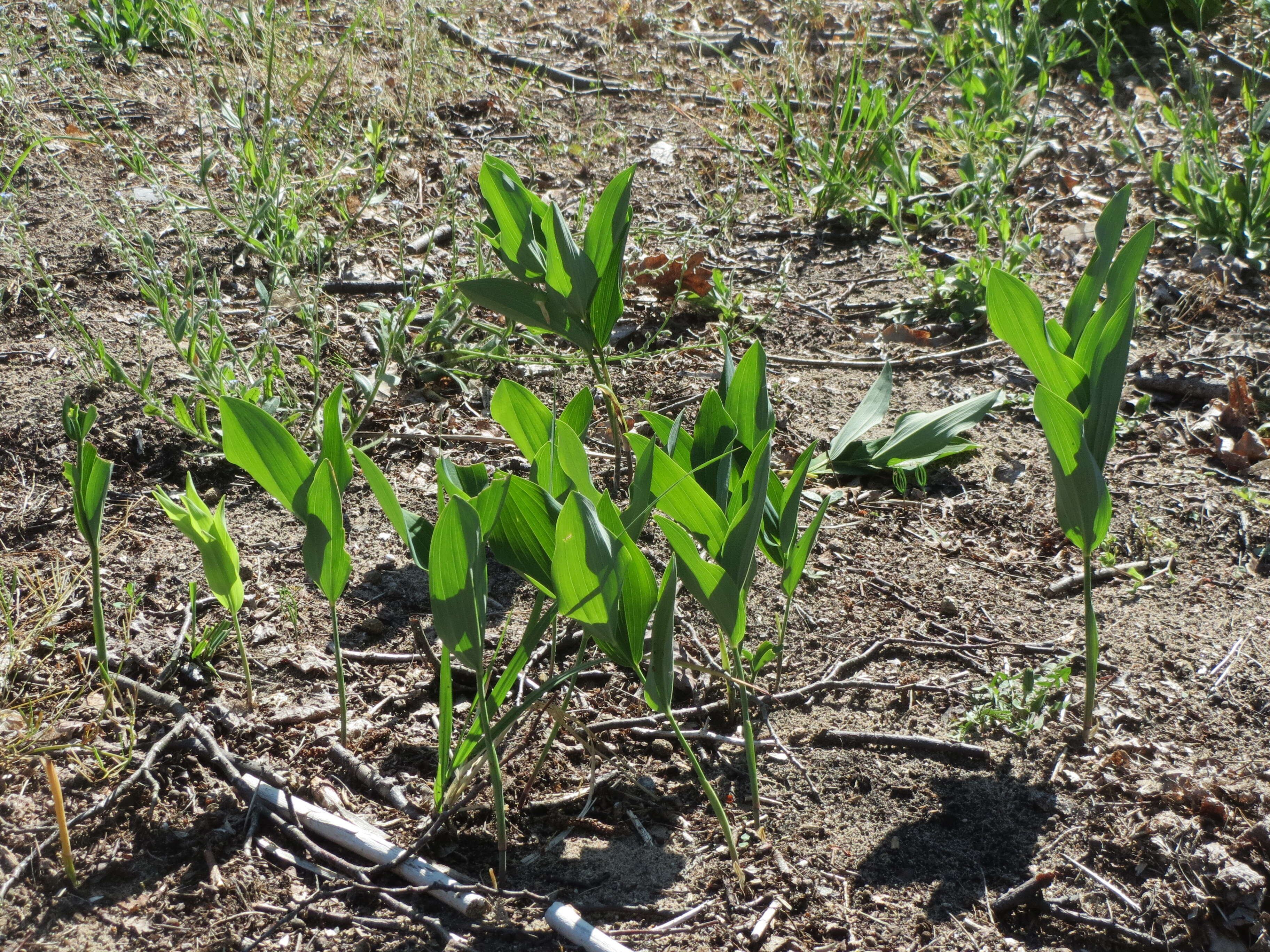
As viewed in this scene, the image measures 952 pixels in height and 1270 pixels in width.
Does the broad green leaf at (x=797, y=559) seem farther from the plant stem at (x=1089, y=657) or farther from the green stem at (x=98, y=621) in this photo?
the green stem at (x=98, y=621)

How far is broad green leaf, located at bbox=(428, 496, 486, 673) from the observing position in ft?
4.25

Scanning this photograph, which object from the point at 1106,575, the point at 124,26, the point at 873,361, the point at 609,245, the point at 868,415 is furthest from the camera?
the point at 124,26

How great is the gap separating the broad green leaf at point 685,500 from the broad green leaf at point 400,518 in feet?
1.09

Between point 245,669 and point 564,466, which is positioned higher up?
point 564,466

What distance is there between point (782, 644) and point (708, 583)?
16.5 inches

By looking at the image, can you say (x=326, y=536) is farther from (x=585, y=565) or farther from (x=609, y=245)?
(x=609, y=245)

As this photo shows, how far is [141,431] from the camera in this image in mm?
2408

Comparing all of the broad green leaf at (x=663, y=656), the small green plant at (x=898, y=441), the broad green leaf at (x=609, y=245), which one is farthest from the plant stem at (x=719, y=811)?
the small green plant at (x=898, y=441)

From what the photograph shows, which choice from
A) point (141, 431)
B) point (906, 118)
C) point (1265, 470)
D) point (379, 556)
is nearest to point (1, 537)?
point (141, 431)

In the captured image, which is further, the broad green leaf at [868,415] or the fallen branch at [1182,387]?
the fallen branch at [1182,387]

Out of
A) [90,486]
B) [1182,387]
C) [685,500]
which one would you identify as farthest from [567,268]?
[1182,387]

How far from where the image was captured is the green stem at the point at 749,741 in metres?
1.45

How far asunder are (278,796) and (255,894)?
0.16 m

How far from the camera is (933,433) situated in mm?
2354
